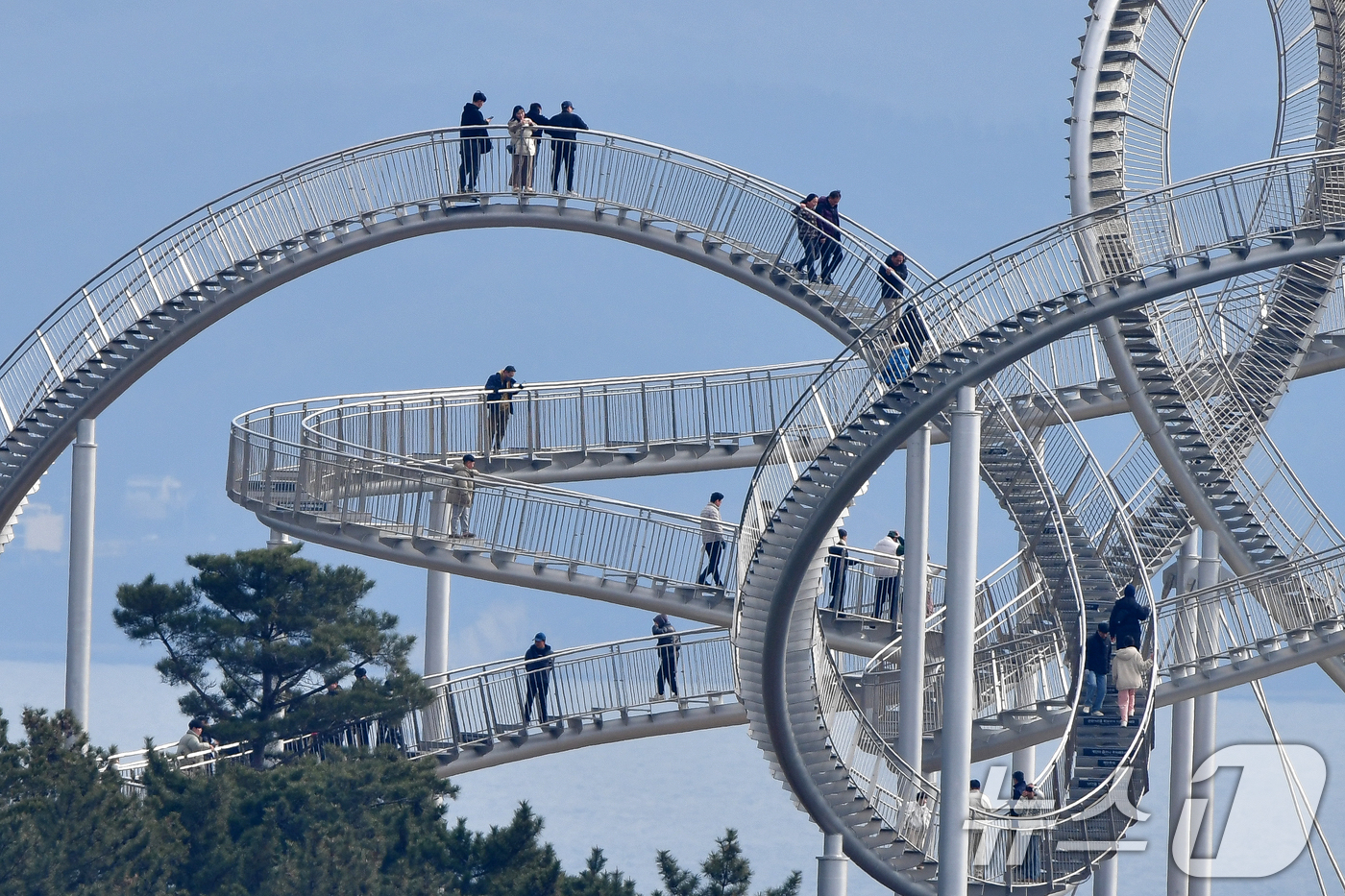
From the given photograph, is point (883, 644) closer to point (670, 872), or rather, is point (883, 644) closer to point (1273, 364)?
point (670, 872)

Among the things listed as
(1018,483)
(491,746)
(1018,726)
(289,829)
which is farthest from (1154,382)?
(289,829)

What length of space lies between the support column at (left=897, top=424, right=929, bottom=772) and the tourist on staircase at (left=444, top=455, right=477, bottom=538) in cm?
565

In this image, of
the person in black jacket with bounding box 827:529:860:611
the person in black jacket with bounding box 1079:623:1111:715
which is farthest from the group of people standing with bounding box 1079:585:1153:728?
the person in black jacket with bounding box 827:529:860:611

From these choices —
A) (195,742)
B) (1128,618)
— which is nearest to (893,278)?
(1128,618)

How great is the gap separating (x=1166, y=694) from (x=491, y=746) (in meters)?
7.88

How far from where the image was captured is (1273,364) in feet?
85.7

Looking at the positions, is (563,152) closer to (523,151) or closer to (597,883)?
(523,151)

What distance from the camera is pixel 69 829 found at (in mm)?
21375

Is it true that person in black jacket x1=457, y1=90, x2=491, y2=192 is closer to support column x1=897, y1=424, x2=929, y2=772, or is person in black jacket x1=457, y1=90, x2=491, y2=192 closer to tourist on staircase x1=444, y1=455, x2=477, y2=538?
tourist on staircase x1=444, y1=455, x2=477, y2=538

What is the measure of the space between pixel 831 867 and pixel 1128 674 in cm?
389

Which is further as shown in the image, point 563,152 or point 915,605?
point 563,152

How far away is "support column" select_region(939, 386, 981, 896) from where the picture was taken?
64.1ft

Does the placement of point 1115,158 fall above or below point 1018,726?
above

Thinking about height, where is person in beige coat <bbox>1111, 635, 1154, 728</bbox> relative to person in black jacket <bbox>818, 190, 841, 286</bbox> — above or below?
below
